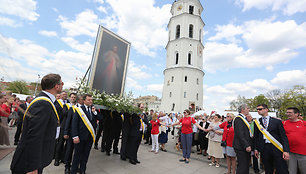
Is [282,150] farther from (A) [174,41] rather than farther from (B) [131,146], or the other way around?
(A) [174,41]

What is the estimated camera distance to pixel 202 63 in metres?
39.5

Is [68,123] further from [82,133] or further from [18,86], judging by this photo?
[18,86]

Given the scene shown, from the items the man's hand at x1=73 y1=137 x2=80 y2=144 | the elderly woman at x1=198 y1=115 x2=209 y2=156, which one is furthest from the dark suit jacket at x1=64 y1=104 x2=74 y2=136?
the elderly woman at x1=198 y1=115 x2=209 y2=156

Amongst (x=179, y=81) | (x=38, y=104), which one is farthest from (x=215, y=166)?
(x=179, y=81)

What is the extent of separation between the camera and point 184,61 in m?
36.6

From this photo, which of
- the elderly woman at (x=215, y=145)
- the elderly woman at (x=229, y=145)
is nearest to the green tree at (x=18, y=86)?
the elderly woman at (x=229, y=145)

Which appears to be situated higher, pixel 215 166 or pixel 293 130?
pixel 293 130

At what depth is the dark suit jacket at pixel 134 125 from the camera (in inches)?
227

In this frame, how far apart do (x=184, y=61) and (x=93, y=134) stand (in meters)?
34.6

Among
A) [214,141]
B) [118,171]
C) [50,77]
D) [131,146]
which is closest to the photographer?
[50,77]

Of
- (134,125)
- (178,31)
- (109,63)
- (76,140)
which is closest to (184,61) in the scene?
(178,31)

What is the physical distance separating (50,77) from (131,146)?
4227mm

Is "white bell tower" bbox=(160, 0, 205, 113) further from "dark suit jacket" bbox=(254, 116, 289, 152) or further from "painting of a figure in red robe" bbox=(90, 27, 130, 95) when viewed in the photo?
"dark suit jacket" bbox=(254, 116, 289, 152)

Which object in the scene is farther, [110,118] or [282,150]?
[110,118]
